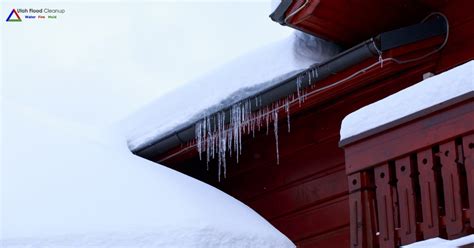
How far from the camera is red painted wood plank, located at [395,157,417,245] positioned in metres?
4.23

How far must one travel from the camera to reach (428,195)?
419cm

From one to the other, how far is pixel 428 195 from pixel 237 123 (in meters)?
2.29

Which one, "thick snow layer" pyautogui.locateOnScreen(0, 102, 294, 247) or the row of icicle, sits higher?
the row of icicle

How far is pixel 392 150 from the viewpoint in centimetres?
443

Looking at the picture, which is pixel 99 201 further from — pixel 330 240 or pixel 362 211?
pixel 362 211

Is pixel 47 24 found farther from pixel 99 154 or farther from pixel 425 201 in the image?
pixel 425 201

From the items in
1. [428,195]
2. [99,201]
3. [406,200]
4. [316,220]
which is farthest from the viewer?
[316,220]

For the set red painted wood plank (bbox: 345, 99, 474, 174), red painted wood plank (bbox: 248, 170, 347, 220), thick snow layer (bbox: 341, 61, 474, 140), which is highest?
red painted wood plank (bbox: 248, 170, 347, 220)

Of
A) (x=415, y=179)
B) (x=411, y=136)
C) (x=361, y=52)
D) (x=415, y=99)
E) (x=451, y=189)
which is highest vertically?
(x=361, y=52)

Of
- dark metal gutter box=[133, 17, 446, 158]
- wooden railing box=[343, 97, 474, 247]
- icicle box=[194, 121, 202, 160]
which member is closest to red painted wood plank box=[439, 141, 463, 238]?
wooden railing box=[343, 97, 474, 247]

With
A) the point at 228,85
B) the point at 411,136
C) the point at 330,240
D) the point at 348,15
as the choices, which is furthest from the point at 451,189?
the point at 228,85

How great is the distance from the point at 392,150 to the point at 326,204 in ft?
5.93

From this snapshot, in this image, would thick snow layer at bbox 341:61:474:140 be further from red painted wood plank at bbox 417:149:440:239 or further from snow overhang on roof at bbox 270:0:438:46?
snow overhang on roof at bbox 270:0:438:46

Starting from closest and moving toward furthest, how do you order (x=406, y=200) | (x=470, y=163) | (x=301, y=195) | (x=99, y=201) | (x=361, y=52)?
(x=470, y=163) → (x=406, y=200) → (x=361, y=52) → (x=99, y=201) → (x=301, y=195)
